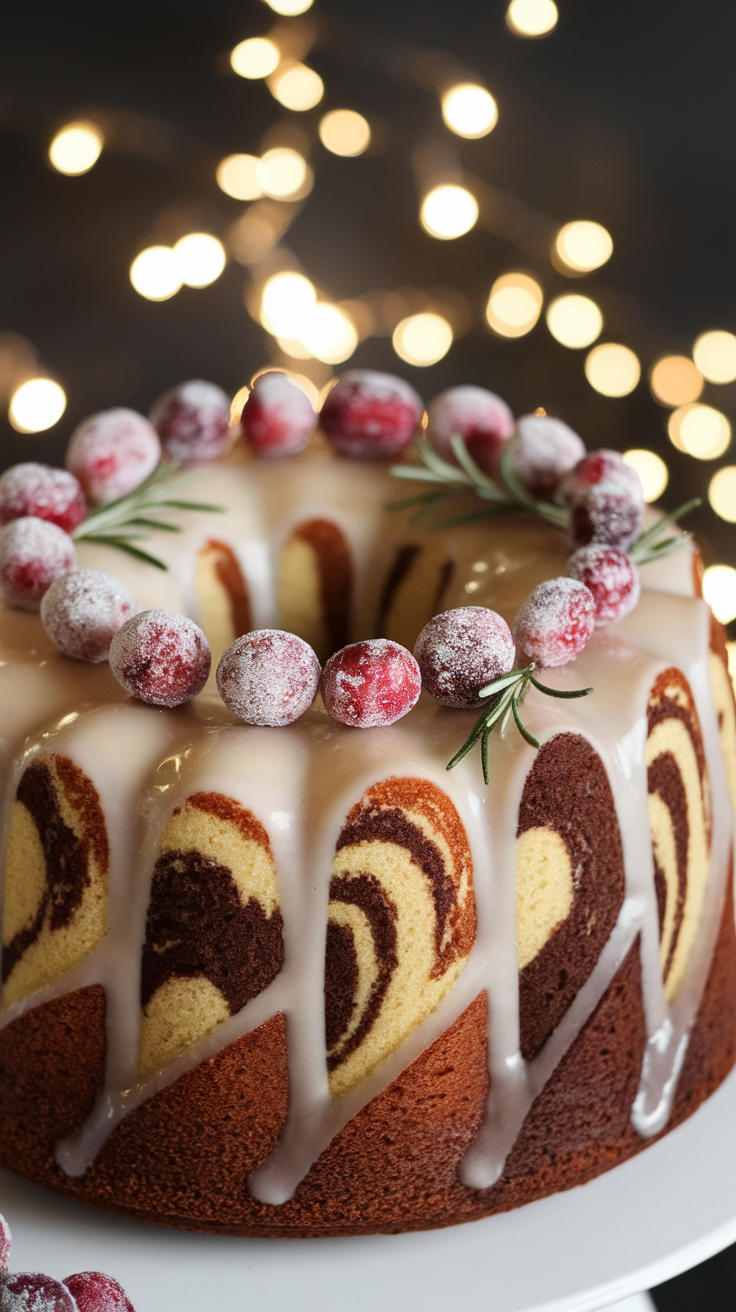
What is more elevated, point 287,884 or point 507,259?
point 507,259

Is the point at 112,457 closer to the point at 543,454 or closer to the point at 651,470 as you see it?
the point at 543,454

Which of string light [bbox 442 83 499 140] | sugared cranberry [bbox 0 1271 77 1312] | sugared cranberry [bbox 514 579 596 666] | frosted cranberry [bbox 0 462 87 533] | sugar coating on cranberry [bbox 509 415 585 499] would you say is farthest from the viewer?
string light [bbox 442 83 499 140]

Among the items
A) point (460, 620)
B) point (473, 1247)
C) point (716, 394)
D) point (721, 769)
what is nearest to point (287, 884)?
point (460, 620)

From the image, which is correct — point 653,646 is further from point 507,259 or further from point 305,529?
point 507,259

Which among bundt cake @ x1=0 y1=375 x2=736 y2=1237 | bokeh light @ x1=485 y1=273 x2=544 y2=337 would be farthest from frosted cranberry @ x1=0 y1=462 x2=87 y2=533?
bokeh light @ x1=485 y1=273 x2=544 y2=337

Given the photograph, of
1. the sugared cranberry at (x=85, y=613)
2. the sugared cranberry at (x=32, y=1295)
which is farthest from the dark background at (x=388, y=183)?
the sugared cranberry at (x=32, y=1295)

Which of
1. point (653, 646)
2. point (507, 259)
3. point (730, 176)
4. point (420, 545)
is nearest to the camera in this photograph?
→ point (653, 646)

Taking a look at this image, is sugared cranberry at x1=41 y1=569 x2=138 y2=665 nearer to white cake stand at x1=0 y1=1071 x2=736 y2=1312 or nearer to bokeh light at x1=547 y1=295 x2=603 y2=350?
white cake stand at x1=0 y1=1071 x2=736 y2=1312
